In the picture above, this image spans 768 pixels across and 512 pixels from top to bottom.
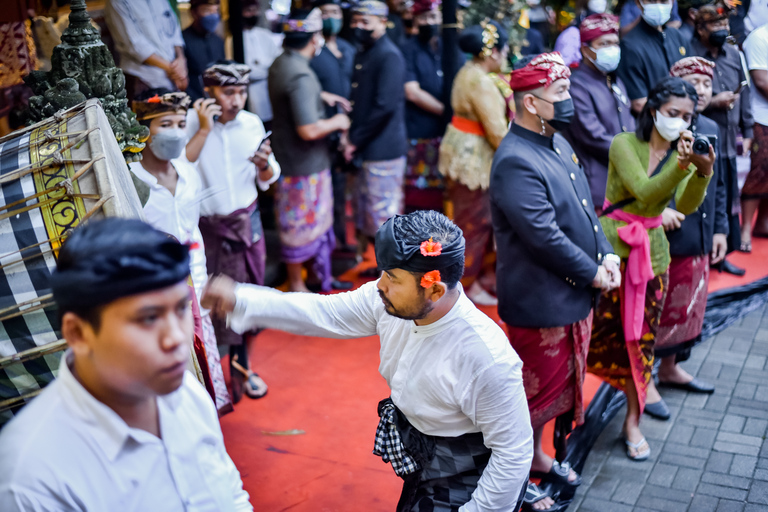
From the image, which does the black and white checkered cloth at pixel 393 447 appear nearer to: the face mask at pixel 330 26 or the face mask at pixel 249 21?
the face mask at pixel 330 26

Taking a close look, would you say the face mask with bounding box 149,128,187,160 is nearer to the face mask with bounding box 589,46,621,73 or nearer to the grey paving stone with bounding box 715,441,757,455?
the face mask with bounding box 589,46,621,73

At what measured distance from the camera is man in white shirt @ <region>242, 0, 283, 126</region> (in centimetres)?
603

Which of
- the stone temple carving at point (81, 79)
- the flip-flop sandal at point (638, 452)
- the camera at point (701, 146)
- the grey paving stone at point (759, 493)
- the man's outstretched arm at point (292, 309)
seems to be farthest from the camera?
the flip-flop sandal at point (638, 452)

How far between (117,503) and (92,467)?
0.08m

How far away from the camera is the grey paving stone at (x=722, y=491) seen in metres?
3.22

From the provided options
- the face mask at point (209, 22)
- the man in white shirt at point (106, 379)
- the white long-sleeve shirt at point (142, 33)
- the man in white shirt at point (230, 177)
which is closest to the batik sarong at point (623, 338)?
the man in white shirt at point (230, 177)

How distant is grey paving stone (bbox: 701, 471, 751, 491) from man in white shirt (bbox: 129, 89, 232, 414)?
7.73 ft

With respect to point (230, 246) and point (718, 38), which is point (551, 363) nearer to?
point (230, 246)

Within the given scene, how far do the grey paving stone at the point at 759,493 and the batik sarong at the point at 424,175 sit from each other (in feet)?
11.2

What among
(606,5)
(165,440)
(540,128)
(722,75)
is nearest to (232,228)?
(540,128)

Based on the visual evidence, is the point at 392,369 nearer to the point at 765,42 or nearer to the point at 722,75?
the point at 722,75

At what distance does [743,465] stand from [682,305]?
89 centimetres

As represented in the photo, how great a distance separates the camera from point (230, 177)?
13.1 feet

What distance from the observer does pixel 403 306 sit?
203cm
